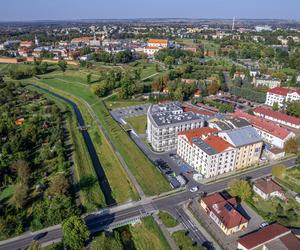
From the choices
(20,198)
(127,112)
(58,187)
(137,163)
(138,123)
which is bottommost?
(127,112)

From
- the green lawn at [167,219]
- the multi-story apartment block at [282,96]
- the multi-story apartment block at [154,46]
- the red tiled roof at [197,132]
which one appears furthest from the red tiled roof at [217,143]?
the multi-story apartment block at [154,46]

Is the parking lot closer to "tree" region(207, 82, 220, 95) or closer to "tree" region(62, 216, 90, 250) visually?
"tree" region(207, 82, 220, 95)

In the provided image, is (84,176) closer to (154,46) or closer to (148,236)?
(148,236)

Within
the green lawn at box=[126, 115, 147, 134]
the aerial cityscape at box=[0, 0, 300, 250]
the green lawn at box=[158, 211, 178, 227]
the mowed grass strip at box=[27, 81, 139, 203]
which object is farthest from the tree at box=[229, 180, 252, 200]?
the green lawn at box=[126, 115, 147, 134]

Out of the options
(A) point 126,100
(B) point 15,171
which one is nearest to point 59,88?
(A) point 126,100

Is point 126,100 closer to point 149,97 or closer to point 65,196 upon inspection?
point 149,97

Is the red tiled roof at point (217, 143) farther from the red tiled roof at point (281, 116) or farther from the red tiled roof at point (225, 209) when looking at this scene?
the red tiled roof at point (281, 116)

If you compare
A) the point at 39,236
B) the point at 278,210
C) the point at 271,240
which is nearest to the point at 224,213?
the point at 271,240
